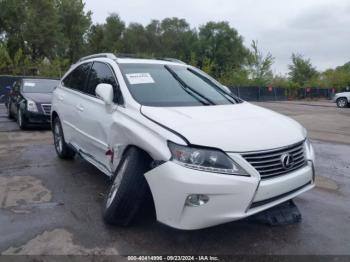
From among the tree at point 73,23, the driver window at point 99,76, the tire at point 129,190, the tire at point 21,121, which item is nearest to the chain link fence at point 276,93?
the tire at point 21,121

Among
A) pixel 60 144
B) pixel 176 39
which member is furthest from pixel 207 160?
pixel 176 39

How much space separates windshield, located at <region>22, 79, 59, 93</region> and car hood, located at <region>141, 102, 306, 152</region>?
8005 millimetres

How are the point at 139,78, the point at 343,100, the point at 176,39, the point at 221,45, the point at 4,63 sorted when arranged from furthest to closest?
the point at 221,45
the point at 176,39
the point at 4,63
the point at 343,100
the point at 139,78

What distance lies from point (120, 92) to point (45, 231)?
159 cm

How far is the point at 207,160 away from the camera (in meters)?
2.99

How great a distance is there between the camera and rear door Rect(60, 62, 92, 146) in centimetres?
511

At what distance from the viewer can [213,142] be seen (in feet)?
9.97

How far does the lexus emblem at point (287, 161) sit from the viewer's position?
10.6 ft

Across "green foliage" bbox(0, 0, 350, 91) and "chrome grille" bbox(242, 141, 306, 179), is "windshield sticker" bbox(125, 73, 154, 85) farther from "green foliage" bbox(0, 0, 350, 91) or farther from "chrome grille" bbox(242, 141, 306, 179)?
"green foliage" bbox(0, 0, 350, 91)

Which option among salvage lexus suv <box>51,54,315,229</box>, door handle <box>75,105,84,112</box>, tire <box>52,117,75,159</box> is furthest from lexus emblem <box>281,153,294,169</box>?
tire <box>52,117,75,159</box>

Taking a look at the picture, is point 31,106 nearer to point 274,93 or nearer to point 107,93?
point 107,93

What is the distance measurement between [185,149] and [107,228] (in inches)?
49.0

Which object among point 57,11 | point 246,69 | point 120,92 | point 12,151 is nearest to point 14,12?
point 57,11

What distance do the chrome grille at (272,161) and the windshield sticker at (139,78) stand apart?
1656 millimetres
